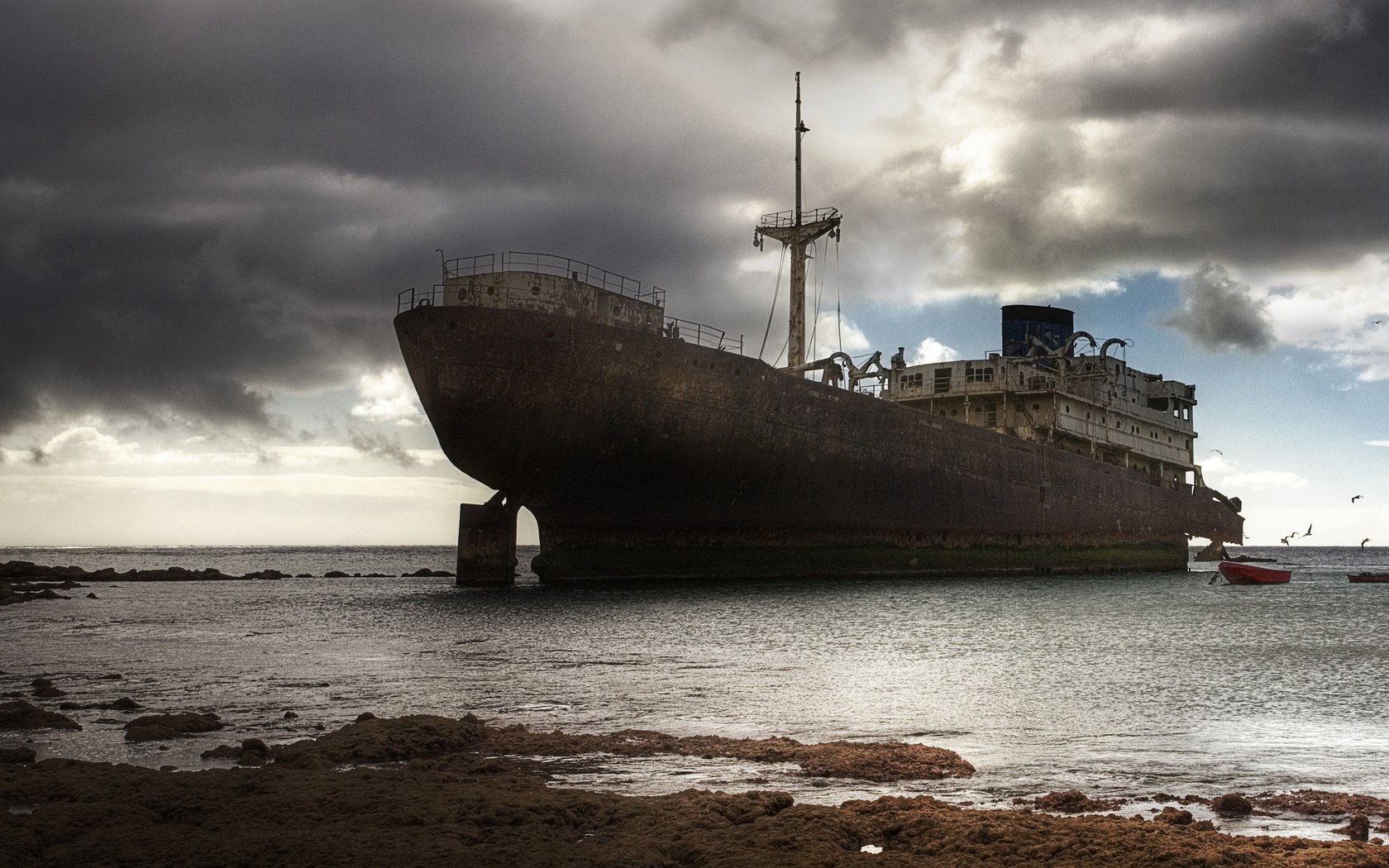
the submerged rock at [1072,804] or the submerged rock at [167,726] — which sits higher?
the submerged rock at [1072,804]

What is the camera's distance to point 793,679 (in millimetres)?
10602

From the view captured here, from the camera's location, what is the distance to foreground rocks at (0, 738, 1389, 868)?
408cm

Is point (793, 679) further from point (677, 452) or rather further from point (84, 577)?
point (84, 577)

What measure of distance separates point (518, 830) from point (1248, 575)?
131ft

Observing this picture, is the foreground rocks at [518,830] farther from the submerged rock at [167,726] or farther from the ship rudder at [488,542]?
the ship rudder at [488,542]

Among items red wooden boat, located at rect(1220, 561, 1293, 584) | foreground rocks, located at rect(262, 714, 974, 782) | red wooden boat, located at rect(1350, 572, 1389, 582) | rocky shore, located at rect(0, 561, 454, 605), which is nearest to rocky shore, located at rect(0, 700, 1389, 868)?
foreground rocks, located at rect(262, 714, 974, 782)

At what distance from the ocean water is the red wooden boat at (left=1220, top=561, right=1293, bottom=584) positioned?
54.2 feet

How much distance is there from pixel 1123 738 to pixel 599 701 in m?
4.18

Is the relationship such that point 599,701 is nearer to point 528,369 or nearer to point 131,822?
point 131,822

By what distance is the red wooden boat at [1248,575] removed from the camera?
3775 cm

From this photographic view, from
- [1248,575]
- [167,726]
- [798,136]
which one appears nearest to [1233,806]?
[167,726]

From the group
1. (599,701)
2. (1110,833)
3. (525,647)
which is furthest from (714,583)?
(1110,833)

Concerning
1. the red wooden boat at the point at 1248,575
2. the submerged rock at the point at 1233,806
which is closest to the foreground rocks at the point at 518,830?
the submerged rock at the point at 1233,806

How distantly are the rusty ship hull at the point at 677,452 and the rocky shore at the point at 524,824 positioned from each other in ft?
52.1
